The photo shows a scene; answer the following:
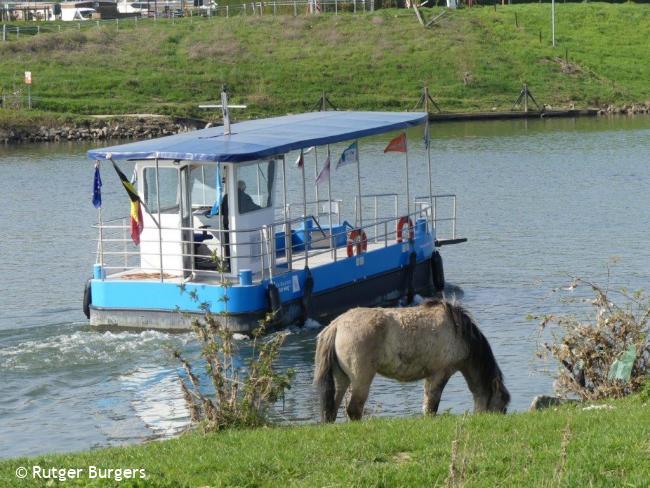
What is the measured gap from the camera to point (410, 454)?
11156 millimetres

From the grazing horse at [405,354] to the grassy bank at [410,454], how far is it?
1094mm

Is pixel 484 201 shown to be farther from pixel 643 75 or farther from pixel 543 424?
pixel 643 75

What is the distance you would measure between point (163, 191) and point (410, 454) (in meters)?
12.5

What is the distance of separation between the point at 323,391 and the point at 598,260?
16333mm

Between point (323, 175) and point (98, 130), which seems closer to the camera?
point (323, 175)

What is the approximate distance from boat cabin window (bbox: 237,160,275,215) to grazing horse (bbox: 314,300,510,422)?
324 inches

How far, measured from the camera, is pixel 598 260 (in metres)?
29.2

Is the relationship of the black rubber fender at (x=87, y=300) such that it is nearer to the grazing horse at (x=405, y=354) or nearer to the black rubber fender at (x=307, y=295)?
the black rubber fender at (x=307, y=295)

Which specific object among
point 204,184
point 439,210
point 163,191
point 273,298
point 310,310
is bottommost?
point 439,210

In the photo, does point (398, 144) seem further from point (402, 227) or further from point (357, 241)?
point (357, 241)

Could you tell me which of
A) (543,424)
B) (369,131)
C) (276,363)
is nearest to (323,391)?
(543,424)

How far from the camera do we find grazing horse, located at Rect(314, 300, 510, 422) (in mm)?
14039

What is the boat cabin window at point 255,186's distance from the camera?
22312mm

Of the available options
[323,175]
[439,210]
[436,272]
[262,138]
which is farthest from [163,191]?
[439,210]
